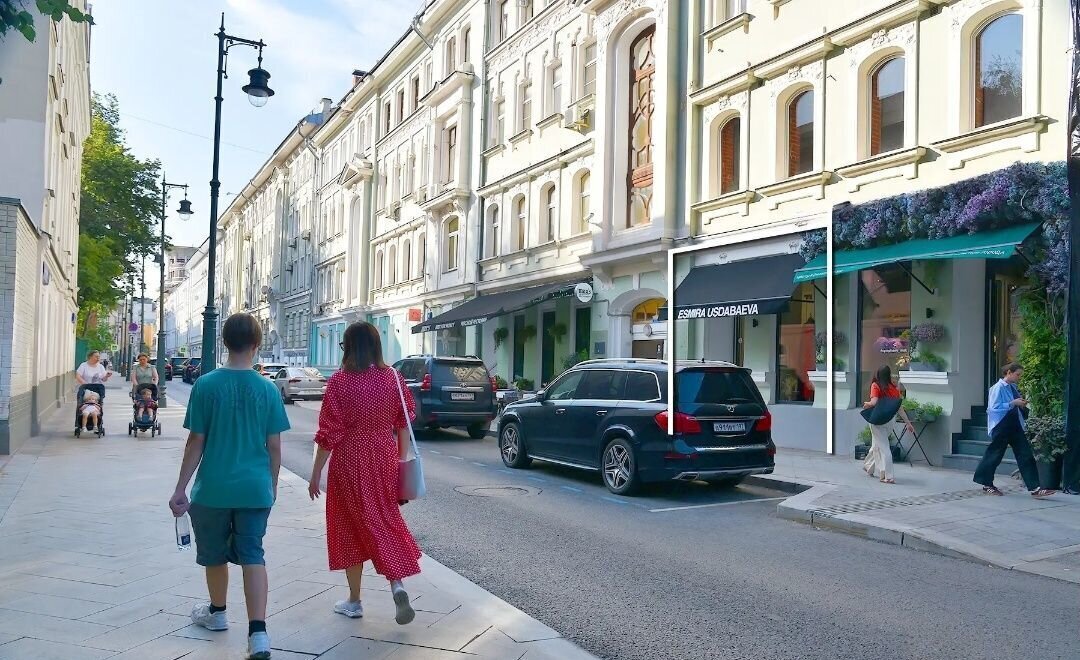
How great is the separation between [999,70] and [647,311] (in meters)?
9.92

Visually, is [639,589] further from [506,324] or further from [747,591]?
[506,324]

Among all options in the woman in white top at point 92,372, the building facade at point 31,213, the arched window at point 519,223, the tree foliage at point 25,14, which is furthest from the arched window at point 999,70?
the woman in white top at point 92,372

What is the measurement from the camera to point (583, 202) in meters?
23.6

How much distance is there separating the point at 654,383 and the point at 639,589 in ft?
15.7

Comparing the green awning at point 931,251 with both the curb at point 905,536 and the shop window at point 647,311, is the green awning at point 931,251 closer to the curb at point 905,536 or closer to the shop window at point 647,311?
the curb at point 905,536

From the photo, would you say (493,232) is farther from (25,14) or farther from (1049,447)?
(25,14)

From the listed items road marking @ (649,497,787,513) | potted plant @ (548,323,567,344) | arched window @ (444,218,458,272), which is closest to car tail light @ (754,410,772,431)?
road marking @ (649,497,787,513)

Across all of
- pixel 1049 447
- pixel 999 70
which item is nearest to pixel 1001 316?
pixel 1049 447

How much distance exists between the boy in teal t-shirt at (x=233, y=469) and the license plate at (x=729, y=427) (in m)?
7.01

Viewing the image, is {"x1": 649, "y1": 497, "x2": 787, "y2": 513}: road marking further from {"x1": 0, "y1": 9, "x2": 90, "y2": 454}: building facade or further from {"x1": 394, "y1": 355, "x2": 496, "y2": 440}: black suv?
{"x1": 0, "y1": 9, "x2": 90, "y2": 454}: building facade

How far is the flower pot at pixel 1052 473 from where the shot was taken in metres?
10.8

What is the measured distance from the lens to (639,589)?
252 inches

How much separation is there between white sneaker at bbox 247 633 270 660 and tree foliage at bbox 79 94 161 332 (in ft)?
130

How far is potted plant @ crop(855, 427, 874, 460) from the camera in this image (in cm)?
1420
